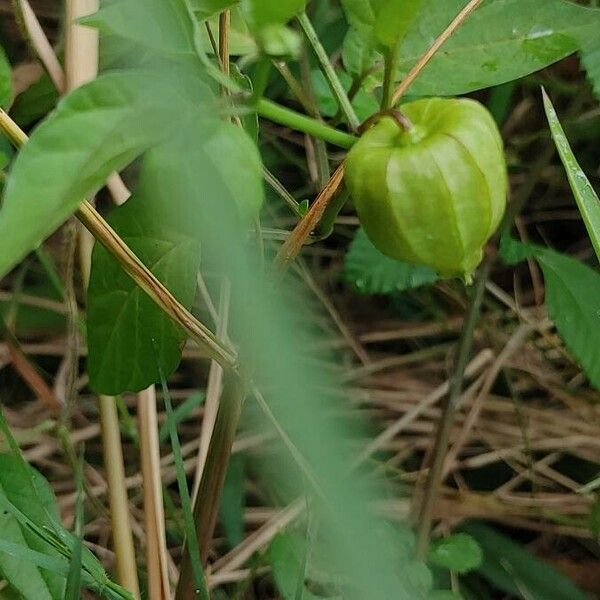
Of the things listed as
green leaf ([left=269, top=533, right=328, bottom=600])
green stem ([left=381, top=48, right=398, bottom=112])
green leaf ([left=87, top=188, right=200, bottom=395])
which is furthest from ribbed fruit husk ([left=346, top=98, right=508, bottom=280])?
green leaf ([left=269, top=533, right=328, bottom=600])

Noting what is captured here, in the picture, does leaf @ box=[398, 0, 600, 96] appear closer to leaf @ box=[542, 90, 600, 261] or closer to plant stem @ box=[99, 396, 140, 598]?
leaf @ box=[542, 90, 600, 261]

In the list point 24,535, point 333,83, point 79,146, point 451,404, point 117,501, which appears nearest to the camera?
point 79,146

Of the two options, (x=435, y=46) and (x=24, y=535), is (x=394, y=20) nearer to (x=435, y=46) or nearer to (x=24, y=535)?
(x=435, y=46)

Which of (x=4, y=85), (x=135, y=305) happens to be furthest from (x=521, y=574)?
(x=4, y=85)

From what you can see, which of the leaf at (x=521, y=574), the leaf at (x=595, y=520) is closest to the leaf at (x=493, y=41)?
the leaf at (x=595, y=520)

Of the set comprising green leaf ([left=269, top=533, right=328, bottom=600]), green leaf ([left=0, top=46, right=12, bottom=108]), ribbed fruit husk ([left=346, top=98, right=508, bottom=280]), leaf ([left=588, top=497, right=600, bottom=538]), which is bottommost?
leaf ([left=588, top=497, right=600, bottom=538])

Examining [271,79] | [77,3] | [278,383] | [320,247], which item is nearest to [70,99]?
[278,383]
